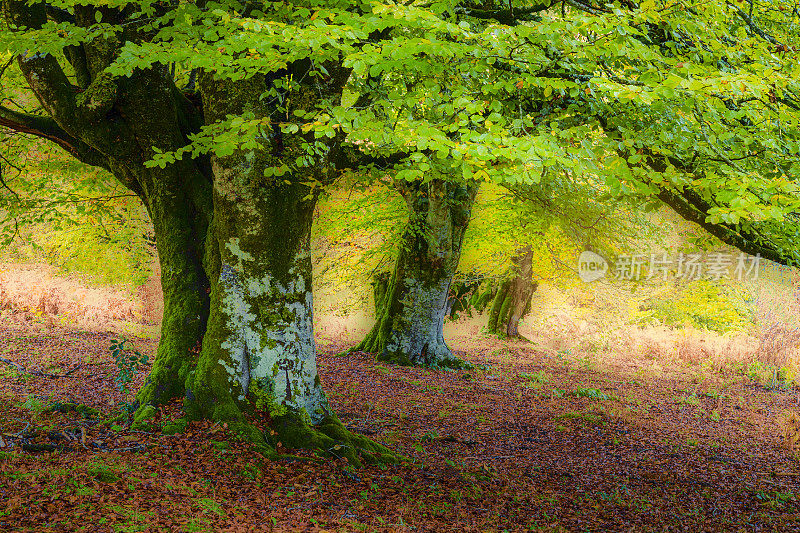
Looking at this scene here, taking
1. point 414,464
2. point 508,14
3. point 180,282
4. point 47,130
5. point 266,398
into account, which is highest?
point 508,14

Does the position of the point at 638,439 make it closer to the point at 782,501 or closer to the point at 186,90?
the point at 782,501

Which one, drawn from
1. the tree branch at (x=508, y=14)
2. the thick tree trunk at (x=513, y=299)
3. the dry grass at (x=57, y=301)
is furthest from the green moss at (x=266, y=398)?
the thick tree trunk at (x=513, y=299)

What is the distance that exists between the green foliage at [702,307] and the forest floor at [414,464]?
874 cm

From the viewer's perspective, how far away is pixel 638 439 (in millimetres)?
9055

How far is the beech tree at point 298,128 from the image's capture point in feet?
15.5

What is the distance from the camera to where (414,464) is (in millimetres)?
6621

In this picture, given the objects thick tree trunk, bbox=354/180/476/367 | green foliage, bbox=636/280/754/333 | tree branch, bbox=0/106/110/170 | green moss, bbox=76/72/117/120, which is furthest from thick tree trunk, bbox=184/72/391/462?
green foliage, bbox=636/280/754/333

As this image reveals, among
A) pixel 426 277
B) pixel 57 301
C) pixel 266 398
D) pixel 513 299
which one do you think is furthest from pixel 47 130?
pixel 513 299

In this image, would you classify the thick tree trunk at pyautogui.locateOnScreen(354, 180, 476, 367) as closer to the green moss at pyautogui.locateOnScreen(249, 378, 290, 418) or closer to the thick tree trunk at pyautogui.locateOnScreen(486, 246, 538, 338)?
the green moss at pyautogui.locateOnScreen(249, 378, 290, 418)

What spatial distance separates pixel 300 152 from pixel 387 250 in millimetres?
7769

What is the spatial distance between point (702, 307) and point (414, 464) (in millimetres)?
17637

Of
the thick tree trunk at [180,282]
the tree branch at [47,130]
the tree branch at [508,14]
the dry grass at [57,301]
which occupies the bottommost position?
the dry grass at [57,301]

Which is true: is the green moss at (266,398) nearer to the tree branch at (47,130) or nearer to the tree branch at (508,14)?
the tree branch at (47,130)

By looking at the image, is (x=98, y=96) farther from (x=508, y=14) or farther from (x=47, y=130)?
(x=508, y=14)
